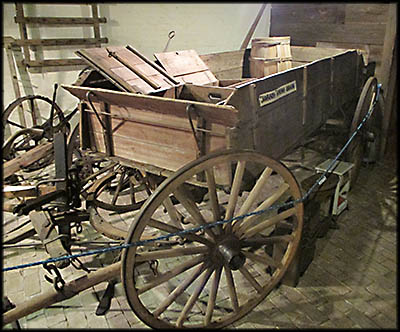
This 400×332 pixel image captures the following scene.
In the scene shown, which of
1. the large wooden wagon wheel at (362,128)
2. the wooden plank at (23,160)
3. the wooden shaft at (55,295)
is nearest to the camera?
the wooden shaft at (55,295)

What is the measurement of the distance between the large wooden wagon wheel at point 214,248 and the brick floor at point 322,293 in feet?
0.58

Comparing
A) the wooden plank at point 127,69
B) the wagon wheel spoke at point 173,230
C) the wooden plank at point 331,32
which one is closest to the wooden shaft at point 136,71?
the wooden plank at point 127,69

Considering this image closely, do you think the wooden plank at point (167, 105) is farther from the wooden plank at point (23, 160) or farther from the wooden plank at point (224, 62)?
the wooden plank at point (224, 62)

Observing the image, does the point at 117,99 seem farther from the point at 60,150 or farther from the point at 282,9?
the point at 282,9

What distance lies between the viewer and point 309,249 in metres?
2.78

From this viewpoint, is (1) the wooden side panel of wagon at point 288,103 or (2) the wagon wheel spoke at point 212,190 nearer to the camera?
(2) the wagon wheel spoke at point 212,190

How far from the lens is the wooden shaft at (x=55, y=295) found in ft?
6.11

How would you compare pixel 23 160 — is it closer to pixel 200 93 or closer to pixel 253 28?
pixel 200 93

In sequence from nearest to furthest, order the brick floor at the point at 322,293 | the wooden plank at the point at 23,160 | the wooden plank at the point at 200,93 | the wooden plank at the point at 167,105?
the wooden plank at the point at 167,105, the brick floor at the point at 322,293, the wooden plank at the point at 200,93, the wooden plank at the point at 23,160

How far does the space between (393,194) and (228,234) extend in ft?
8.52

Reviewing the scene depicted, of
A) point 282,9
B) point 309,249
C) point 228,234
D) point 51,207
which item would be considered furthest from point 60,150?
point 282,9

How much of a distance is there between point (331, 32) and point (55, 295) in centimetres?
476

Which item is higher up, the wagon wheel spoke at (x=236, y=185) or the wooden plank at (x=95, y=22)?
the wooden plank at (x=95, y=22)

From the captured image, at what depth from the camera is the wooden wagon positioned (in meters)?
2.02
